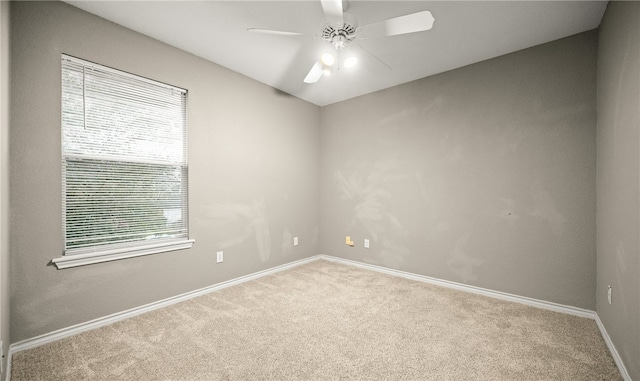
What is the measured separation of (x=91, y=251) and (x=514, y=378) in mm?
3213

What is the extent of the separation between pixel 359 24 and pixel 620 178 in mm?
2215

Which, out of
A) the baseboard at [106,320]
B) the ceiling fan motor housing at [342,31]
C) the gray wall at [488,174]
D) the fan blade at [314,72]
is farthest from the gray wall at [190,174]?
the ceiling fan motor housing at [342,31]

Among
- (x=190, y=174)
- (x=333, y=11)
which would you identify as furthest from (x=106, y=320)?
(x=333, y=11)

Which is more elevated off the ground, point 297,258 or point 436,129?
point 436,129

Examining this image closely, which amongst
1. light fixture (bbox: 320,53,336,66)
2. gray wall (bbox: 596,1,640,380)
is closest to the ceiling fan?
light fixture (bbox: 320,53,336,66)

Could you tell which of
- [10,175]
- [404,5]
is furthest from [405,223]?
[10,175]

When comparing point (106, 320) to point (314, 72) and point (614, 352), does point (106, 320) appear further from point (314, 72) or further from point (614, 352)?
point (614, 352)

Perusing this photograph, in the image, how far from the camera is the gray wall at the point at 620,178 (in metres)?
1.57

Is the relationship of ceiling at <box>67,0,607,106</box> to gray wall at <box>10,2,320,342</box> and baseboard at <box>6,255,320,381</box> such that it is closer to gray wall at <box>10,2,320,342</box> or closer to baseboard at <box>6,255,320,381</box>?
gray wall at <box>10,2,320,342</box>

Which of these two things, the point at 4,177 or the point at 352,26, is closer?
the point at 4,177

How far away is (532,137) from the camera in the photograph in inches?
106

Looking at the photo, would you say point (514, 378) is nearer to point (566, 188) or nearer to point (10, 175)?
point (566, 188)

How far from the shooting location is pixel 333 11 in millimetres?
1673

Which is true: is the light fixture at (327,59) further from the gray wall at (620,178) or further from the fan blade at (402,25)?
the gray wall at (620,178)
